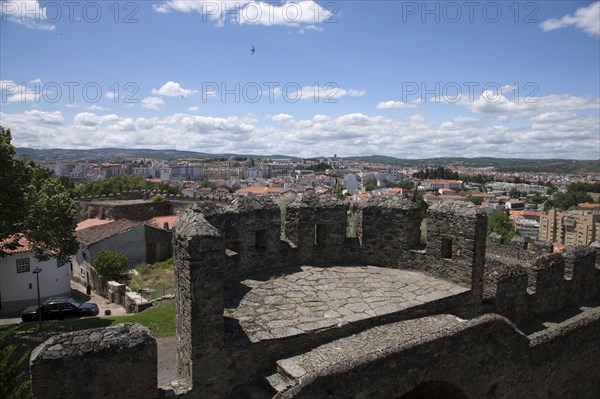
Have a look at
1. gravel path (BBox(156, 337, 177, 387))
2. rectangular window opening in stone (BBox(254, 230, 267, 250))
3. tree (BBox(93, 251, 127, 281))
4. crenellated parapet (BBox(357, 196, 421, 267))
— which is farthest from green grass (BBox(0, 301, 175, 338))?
crenellated parapet (BBox(357, 196, 421, 267))

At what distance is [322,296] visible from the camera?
Answer: 329 inches

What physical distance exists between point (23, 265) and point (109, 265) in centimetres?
441

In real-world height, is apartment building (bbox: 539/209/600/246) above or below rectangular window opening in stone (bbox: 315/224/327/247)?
below

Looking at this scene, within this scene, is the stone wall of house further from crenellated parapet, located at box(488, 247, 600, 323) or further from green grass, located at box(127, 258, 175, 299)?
green grass, located at box(127, 258, 175, 299)

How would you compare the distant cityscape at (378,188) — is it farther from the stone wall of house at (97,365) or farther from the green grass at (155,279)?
the stone wall of house at (97,365)

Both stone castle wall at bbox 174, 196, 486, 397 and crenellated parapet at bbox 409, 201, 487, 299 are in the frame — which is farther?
crenellated parapet at bbox 409, 201, 487, 299

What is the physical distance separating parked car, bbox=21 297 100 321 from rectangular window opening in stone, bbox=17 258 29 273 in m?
4.34

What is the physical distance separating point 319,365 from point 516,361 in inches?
173

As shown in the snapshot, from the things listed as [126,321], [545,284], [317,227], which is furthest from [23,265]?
[545,284]

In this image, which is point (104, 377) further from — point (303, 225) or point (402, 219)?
point (402, 219)

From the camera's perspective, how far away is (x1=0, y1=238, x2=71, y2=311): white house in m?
22.6

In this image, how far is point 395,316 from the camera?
772 centimetres

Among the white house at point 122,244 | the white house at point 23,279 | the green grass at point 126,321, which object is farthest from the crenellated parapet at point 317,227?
the white house at point 122,244

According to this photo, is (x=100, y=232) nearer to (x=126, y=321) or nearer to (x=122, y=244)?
(x=122, y=244)
